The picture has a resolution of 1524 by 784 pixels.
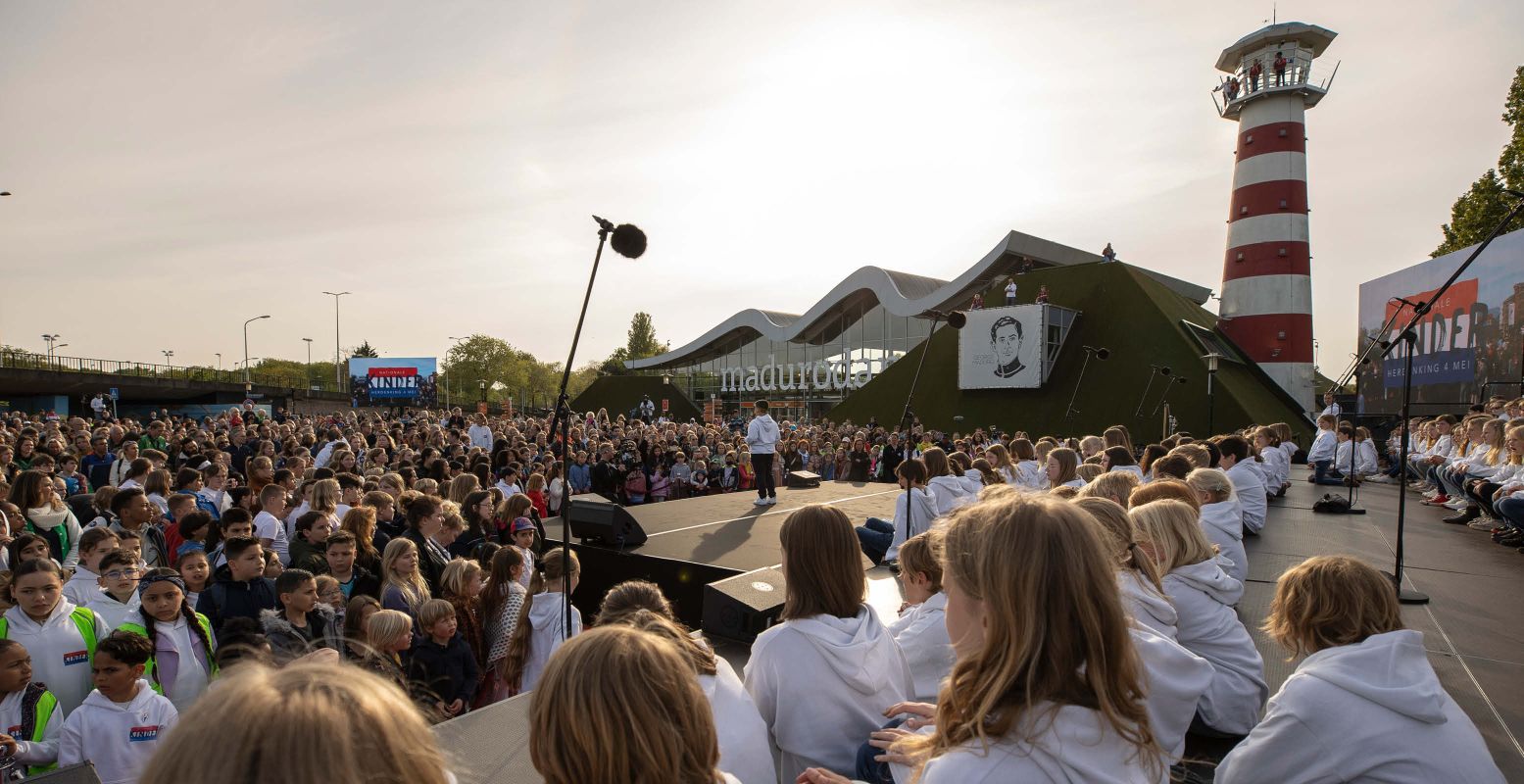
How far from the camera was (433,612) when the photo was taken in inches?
158

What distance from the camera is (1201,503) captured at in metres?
4.83

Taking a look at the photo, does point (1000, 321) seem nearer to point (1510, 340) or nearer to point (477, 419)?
point (1510, 340)

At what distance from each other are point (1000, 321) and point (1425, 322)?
11204mm

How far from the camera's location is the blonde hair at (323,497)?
5891 mm

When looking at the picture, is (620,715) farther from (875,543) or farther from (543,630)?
(875,543)

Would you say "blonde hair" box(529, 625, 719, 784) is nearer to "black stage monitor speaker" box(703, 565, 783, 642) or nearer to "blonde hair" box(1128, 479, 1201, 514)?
"black stage monitor speaker" box(703, 565, 783, 642)

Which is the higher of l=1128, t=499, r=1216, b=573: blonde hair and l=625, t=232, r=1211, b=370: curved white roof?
l=625, t=232, r=1211, b=370: curved white roof

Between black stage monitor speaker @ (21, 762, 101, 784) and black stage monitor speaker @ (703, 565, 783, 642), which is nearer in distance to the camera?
→ black stage monitor speaker @ (21, 762, 101, 784)

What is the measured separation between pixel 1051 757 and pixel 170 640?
4069mm

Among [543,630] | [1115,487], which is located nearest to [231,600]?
[543,630]

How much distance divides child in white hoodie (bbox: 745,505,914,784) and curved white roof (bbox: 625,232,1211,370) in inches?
1032

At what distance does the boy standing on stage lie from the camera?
9961mm

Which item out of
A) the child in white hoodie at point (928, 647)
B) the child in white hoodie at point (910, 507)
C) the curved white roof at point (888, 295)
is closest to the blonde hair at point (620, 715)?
the child in white hoodie at point (928, 647)

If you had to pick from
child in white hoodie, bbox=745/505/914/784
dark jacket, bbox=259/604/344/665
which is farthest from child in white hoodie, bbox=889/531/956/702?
dark jacket, bbox=259/604/344/665
